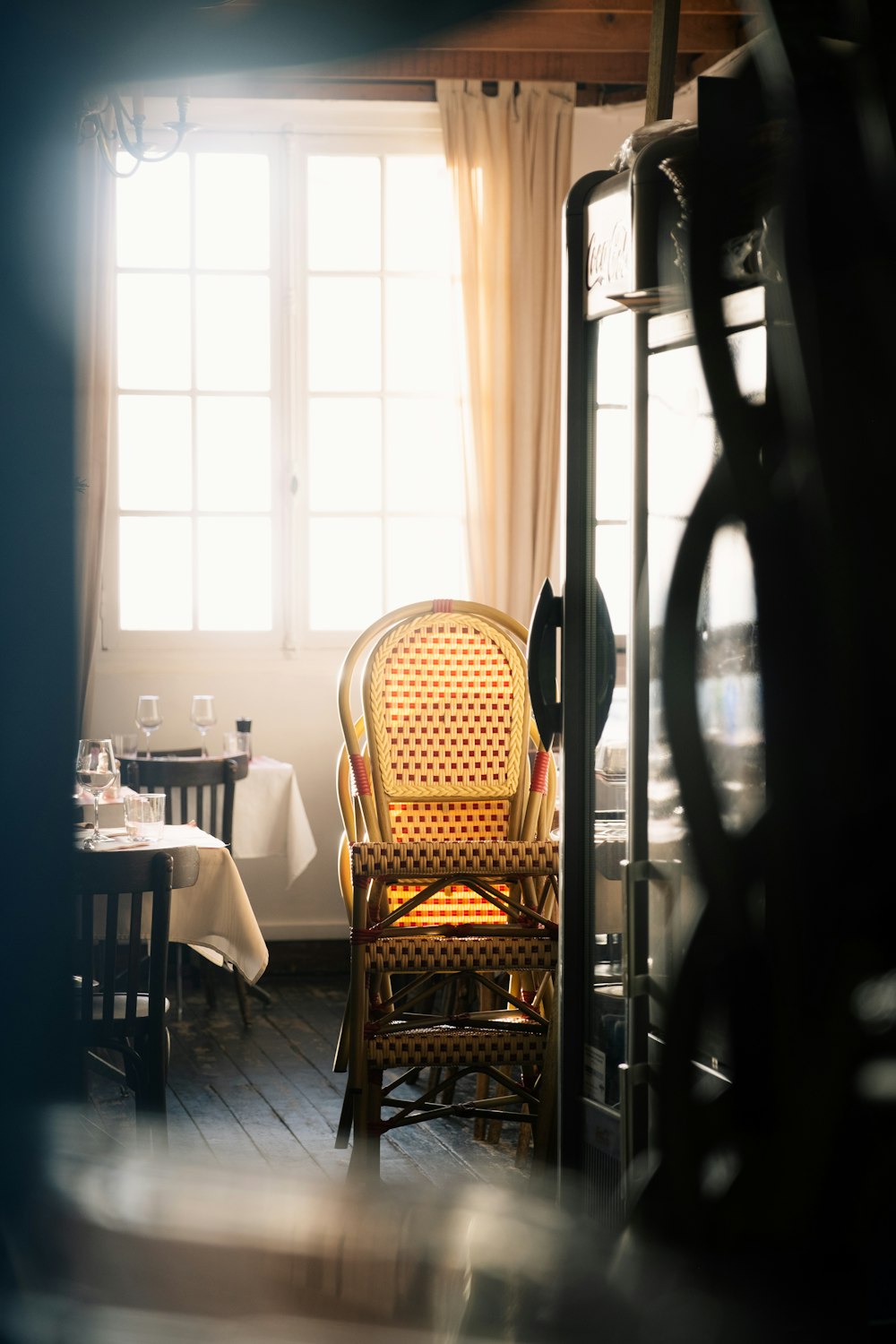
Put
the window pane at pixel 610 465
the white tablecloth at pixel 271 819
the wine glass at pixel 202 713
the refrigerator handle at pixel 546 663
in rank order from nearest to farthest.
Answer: the window pane at pixel 610 465 < the refrigerator handle at pixel 546 663 < the white tablecloth at pixel 271 819 < the wine glass at pixel 202 713

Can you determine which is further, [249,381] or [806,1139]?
[249,381]

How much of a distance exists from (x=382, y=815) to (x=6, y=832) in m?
2.76

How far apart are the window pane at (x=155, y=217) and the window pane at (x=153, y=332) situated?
3.0 inches

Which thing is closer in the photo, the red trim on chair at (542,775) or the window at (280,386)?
the red trim on chair at (542,775)

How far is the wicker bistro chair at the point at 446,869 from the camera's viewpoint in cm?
254

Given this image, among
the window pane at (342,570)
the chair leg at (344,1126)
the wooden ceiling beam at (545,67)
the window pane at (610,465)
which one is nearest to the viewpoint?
the window pane at (610,465)

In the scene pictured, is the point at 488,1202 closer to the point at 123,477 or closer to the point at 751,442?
the point at 751,442

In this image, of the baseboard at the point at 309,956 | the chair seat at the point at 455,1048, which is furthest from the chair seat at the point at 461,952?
the baseboard at the point at 309,956

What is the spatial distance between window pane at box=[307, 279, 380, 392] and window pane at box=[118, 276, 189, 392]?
0.46 meters

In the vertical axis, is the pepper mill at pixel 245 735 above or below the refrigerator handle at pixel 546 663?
below

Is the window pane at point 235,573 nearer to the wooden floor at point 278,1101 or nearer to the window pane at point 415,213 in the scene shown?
the window pane at point 415,213

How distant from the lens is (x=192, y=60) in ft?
1.11

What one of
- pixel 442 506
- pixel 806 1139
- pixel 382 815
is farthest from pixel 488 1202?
pixel 442 506

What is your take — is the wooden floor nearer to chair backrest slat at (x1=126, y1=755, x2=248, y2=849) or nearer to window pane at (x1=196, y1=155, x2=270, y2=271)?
chair backrest slat at (x1=126, y1=755, x2=248, y2=849)
